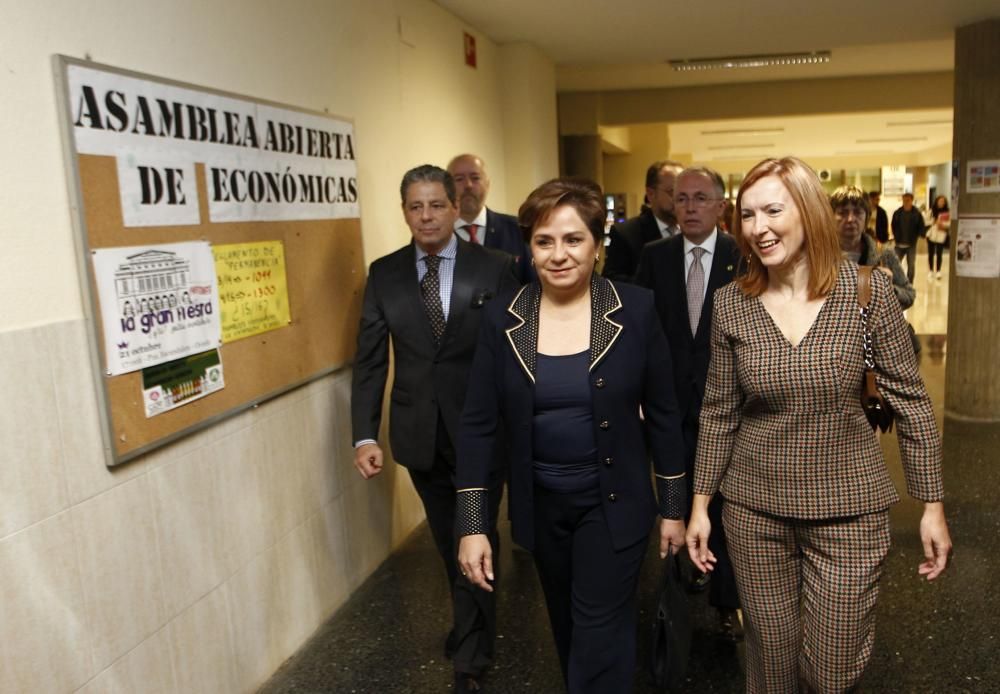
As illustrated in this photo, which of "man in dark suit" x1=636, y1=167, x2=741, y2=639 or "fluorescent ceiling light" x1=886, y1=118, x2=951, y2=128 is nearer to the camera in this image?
"man in dark suit" x1=636, y1=167, x2=741, y2=639

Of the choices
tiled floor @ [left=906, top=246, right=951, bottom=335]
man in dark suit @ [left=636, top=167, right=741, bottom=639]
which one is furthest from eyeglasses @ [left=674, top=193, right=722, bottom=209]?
tiled floor @ [left=906, top=246, right=951, bottom=335]

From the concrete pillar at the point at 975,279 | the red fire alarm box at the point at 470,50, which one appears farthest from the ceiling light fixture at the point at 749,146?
the red fire alarm box at the point at 470,50

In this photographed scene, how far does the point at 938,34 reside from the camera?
268 inches

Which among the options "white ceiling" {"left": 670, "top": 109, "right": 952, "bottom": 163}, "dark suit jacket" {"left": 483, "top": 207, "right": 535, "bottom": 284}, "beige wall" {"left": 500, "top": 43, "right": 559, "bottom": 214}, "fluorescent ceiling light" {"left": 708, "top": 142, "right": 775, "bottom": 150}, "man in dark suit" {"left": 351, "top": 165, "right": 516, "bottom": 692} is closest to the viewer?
"man in dark suit" {"left": 351, "top": 165, "right": 516, "bottom": 692}

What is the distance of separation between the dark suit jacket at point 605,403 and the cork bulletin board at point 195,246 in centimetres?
86

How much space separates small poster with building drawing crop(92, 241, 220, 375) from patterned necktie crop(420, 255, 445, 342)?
71 centimetres

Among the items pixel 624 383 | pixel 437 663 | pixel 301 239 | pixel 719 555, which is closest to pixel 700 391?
pixel 719 555

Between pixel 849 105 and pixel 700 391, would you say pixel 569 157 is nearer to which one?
pixel 849 105

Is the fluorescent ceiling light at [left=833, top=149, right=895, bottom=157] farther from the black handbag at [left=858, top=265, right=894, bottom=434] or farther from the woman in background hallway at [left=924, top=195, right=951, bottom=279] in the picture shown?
the black handbag at [left=858, top=265, right=894, bottom=434]

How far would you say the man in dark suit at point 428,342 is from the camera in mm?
2916

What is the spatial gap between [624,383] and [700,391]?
3.38 feet

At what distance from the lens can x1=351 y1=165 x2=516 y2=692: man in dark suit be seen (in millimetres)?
2916

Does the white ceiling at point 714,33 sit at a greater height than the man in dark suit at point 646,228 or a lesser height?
greater

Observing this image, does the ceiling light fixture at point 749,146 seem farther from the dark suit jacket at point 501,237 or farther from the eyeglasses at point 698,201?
the eyeglasses at point 698,201
